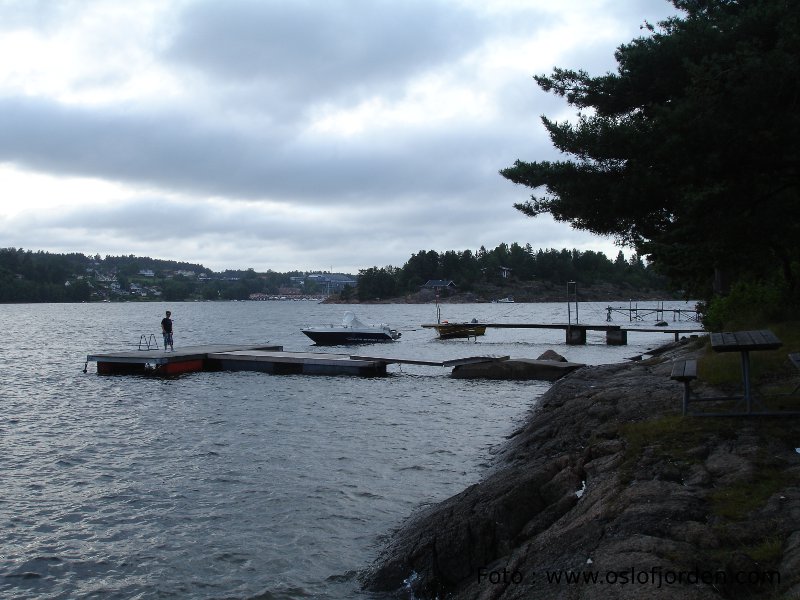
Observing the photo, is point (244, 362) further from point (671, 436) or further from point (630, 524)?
point (630, 524)

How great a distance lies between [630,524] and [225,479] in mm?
9225

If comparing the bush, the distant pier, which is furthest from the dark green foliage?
the distant pier

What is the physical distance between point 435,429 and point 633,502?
11.7m

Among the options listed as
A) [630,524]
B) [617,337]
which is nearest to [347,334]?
[617,337]

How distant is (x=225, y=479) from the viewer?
13.1 meters

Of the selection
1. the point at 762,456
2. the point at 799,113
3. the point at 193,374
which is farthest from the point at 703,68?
the point at 193,374

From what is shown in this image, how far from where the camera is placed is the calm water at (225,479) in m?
8.84

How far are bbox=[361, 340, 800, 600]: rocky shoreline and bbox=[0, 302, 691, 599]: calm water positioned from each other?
1.34m

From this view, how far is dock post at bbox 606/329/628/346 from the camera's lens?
48.8 meters

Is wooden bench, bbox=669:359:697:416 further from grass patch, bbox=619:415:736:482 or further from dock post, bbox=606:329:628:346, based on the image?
dock post, bbox=606:329:628:346

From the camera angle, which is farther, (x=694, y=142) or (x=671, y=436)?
(x=694, y=142)

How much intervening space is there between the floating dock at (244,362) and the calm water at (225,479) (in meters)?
4.10

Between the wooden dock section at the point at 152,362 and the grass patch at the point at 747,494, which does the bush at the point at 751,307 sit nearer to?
the grass patch at the point at 747,494

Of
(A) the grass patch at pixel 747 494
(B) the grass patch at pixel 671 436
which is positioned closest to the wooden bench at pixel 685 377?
(B) the grass patch at pixel 671 436
